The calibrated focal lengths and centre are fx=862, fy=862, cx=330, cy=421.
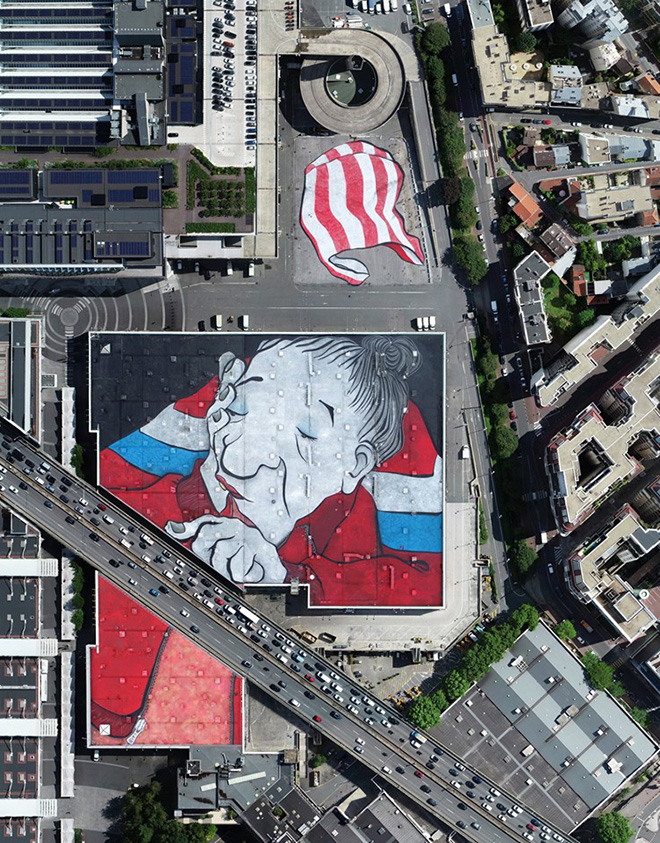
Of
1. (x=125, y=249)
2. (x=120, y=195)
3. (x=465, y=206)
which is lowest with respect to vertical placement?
(x=125, y=249)

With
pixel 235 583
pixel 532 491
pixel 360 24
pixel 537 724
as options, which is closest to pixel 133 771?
pixel 235 583

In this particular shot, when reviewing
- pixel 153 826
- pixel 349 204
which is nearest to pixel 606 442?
pixel 349 204

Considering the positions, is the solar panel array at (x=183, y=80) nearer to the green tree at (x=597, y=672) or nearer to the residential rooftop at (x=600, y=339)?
the residential rooftop at (x=600, y=339)

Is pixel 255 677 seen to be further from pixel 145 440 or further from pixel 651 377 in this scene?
pixel 651 377

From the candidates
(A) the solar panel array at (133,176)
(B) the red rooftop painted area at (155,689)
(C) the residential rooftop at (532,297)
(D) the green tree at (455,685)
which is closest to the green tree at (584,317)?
(C) the residential rooftop at (532,297)

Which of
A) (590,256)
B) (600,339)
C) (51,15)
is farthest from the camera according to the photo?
(590,256)

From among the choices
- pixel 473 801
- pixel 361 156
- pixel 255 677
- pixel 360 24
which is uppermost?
pixel 360 24

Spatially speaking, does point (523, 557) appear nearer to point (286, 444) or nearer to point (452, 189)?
point (286, 444)

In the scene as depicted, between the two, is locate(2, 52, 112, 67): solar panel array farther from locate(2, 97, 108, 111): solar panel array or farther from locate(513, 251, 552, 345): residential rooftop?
locate(513, 251, 552, 345): residential rooftop
